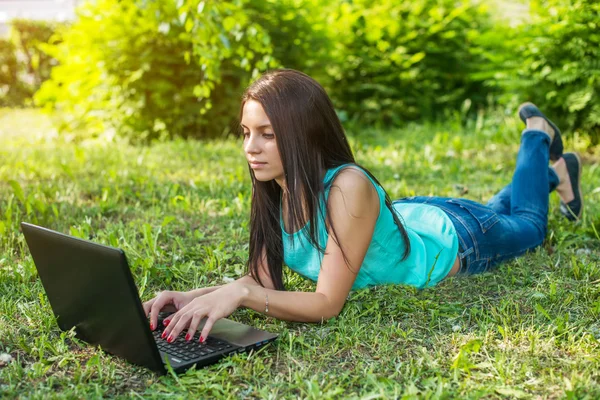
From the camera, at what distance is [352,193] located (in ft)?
7.87

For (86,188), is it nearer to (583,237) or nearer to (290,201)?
(290,201)

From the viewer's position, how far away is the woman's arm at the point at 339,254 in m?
2.39

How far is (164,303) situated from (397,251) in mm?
1033

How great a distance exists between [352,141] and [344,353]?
466 cm

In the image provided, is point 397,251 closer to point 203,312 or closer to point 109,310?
point 203,312

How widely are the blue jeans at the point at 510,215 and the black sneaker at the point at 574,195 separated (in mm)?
135

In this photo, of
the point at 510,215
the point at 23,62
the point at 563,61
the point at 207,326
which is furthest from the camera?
the point at 23,62

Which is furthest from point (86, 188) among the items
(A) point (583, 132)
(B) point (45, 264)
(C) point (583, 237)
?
(A) point (583, 132)

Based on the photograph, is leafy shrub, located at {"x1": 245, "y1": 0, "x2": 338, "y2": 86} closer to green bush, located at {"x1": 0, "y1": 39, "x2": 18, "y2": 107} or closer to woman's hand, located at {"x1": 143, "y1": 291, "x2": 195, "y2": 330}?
woman's hand, located at {"x1": 143, "y1": 291, "x2": 195, "y2": 330}

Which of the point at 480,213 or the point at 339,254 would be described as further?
the point at 480,213

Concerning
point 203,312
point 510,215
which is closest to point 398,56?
point 510,215

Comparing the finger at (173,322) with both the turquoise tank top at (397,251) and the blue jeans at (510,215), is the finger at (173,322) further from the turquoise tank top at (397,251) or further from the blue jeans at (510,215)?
the blue jeans at (510,215)

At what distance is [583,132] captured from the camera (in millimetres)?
5969

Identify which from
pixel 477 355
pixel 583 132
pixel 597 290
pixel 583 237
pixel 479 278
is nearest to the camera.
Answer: pixel 477 355
